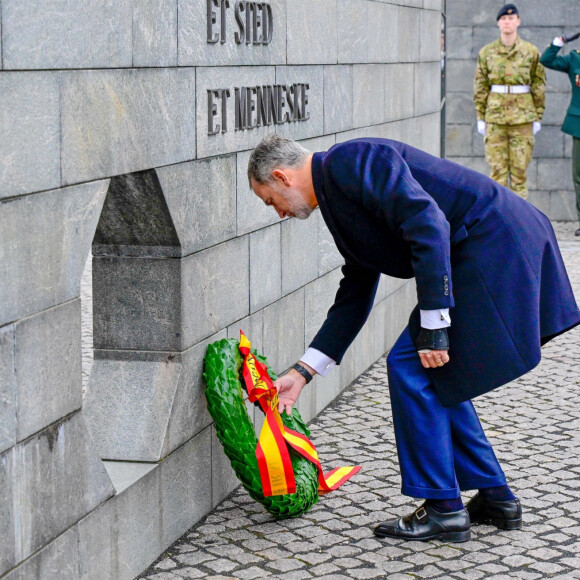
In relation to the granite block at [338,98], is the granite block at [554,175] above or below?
below

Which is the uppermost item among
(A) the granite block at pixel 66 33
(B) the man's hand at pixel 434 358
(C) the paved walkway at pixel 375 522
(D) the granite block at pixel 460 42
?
(D) the granite block at pixel 460 42

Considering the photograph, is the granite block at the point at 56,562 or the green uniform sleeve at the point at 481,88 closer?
the granite block at the point at 56,562

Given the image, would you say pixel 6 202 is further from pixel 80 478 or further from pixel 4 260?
pixel 80 478

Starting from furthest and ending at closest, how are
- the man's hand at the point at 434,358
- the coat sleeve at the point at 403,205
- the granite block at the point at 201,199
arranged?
the granite block at the point at 201,199
the man's hand at the point at 434,358
the coat sleeve at the point at 403,205

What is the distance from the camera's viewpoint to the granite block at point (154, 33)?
4156 mm

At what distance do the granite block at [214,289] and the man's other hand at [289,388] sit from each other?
358 mm

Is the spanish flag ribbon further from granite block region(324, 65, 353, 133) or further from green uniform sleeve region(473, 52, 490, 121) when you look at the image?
green uniform sleeve region(473, 52, 490, 121)

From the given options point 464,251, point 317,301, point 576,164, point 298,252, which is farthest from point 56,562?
point 576,164

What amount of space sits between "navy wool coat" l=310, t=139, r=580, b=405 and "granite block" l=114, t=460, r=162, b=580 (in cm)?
109

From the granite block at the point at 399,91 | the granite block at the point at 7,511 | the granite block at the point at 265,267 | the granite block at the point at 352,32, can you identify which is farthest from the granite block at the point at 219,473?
the granite block at the point at 399,91

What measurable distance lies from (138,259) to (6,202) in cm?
130

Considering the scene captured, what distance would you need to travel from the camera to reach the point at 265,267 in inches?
221

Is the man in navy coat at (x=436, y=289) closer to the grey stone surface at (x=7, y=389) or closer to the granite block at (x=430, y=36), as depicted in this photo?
the grey stone surface at (x=7, y=389)

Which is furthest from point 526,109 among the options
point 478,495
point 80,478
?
point 80,478
